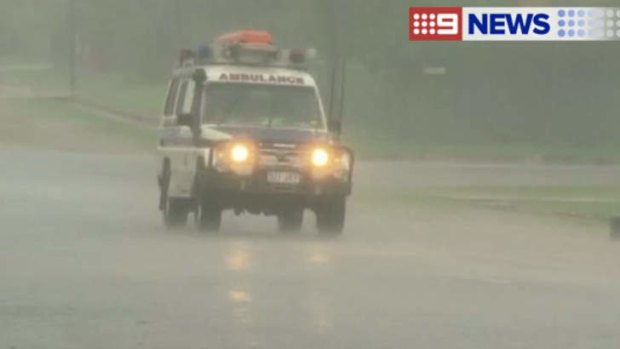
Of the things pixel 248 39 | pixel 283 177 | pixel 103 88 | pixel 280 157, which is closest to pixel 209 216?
pixel 283 177

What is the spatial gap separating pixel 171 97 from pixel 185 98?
1.65 metres

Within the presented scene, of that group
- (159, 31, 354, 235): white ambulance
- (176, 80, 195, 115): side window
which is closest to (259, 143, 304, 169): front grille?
(159, 31, 354, 235): white ambulance

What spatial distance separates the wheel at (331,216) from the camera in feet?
78.5

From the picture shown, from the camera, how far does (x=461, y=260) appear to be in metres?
20.8

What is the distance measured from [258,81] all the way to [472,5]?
1384 inches

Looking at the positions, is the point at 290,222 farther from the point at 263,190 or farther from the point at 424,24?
the point at 424,24

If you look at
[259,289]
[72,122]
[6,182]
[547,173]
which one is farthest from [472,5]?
[259,289]

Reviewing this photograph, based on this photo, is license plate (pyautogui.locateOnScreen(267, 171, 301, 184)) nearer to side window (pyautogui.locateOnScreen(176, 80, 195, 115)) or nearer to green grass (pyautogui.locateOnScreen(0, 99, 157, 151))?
→ side window (pyautogui.locateOnScreen(176, 80, 195, 115))

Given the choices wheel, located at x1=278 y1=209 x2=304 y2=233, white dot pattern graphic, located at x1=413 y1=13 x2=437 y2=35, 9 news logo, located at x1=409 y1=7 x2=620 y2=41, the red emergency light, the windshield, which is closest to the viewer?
the windshield

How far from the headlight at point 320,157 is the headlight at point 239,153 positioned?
0.97 m

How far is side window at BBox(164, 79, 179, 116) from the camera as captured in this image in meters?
26.3

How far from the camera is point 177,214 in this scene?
25016 mm

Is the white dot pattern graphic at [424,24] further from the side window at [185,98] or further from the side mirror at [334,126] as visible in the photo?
the side mirror at [334,126]

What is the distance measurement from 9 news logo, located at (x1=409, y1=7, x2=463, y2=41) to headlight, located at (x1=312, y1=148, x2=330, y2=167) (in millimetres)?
34301
